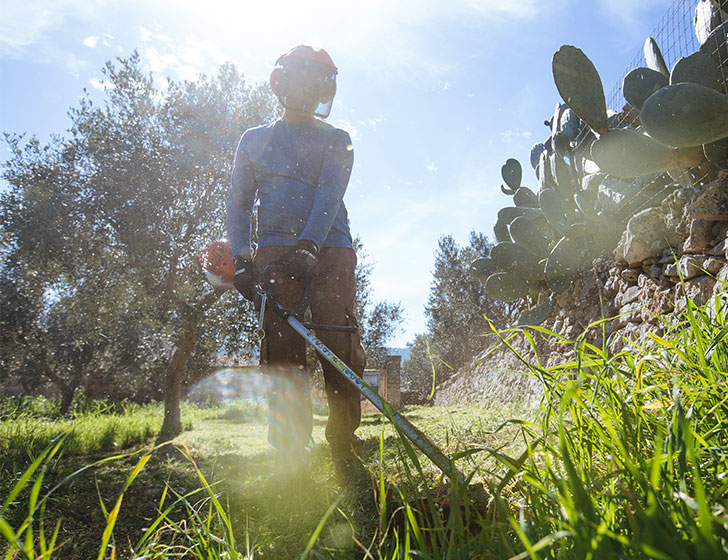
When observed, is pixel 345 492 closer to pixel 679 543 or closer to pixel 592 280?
pixel 679 543

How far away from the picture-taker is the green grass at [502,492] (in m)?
0.59

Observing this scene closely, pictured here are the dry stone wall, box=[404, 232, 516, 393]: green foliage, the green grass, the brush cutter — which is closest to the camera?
the green grass

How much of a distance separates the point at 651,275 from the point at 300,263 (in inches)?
101

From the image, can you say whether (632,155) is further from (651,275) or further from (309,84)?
(309,84)

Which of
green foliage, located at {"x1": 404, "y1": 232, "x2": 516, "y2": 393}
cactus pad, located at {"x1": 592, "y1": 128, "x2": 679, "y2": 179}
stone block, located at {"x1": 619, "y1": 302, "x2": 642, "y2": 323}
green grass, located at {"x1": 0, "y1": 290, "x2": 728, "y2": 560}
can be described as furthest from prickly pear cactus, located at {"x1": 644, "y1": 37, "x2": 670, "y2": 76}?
green foliage, located at {"x1": 404, "y1": 232, "x2": 516, "y2": 393}

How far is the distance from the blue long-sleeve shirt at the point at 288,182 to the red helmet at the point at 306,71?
229 millimetres

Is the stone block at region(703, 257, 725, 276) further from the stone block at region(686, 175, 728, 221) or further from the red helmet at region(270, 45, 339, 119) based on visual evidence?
the red helmet at region(270, 45, 339, 119)

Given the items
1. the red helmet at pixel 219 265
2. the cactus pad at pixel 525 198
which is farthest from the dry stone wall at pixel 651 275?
the red helmet at pixel 219 265

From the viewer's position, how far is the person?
8.31 ft

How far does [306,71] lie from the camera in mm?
2834

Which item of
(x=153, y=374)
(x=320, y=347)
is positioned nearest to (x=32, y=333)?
(x=153, y=374)

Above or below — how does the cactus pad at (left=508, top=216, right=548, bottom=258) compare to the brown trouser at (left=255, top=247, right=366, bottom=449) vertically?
above

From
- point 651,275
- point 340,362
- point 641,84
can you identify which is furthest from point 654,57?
point 340,362

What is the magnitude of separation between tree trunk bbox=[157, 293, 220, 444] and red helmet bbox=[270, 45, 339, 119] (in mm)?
3966
